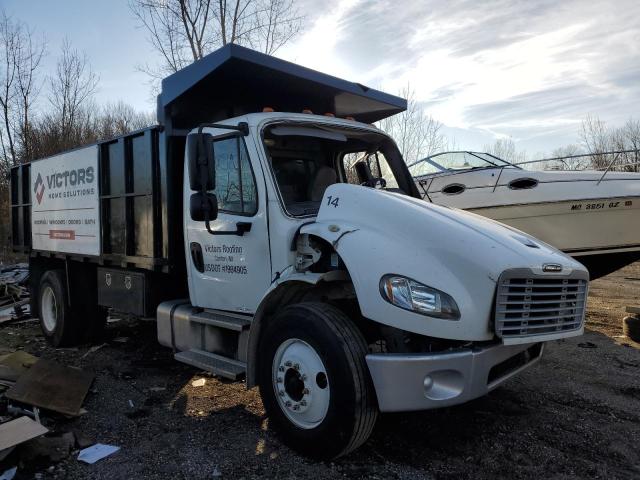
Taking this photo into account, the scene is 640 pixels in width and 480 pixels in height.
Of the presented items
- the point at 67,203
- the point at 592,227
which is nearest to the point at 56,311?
the point at 67,203

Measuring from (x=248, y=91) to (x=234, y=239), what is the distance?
160cm

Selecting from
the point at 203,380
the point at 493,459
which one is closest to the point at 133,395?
the point at 203,380

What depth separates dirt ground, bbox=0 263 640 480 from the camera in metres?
3.33

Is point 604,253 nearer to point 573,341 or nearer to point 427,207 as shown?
point 573,341

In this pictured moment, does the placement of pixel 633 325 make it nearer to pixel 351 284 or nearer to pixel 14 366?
pixel 351 284

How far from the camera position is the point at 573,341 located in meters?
6.57

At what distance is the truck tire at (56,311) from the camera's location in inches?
262

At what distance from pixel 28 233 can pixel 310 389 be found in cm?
617

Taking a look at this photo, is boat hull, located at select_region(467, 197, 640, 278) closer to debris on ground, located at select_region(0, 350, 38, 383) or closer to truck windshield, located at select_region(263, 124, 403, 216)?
truck windshield, located at select_region(263, 124, 403, 216)

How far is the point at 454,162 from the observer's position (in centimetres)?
877

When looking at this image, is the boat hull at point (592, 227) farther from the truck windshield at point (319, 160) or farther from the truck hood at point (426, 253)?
the truck hood at point (426, 253)

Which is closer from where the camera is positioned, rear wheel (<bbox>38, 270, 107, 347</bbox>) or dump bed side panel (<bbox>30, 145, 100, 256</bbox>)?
dump bed side panel (<bbox>30, 145, 100, 256</bbox>)

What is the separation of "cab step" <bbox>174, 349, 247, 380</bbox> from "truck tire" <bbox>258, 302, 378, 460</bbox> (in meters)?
0.32

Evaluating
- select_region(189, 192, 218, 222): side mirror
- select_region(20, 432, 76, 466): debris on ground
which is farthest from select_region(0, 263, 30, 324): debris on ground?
select_region(189, 192, 218, 222): side mirror
